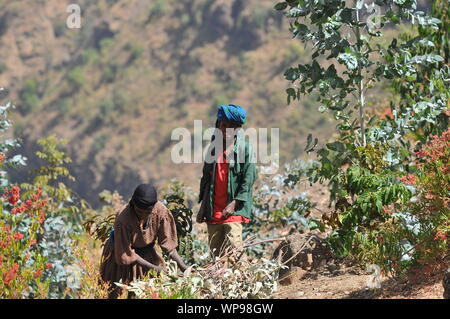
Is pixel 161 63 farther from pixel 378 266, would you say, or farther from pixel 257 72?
pixel 378 266

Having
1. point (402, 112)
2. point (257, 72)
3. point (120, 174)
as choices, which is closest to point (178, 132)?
point (120, 174)

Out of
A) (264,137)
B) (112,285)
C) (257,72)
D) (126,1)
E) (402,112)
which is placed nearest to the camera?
(112,285)

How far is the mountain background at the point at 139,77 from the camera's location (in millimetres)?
29375

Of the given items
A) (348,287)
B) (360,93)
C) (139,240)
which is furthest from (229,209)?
(360,93)

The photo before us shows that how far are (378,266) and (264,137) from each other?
24.1 m

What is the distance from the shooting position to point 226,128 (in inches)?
210

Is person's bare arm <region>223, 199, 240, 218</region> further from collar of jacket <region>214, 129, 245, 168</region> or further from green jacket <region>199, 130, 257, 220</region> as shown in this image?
collar of jacket <region>214, 129, 245, 168</region>

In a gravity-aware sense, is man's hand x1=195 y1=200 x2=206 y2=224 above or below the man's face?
below

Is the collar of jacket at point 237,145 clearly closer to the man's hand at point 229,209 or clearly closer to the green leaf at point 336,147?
the man's hand at point 229,209

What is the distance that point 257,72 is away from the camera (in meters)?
32.1

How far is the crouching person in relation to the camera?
14.9ft

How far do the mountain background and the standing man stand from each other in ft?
71.2

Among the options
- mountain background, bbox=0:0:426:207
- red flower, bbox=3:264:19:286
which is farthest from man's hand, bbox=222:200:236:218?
mountain background, bbox=0:0:426:207
